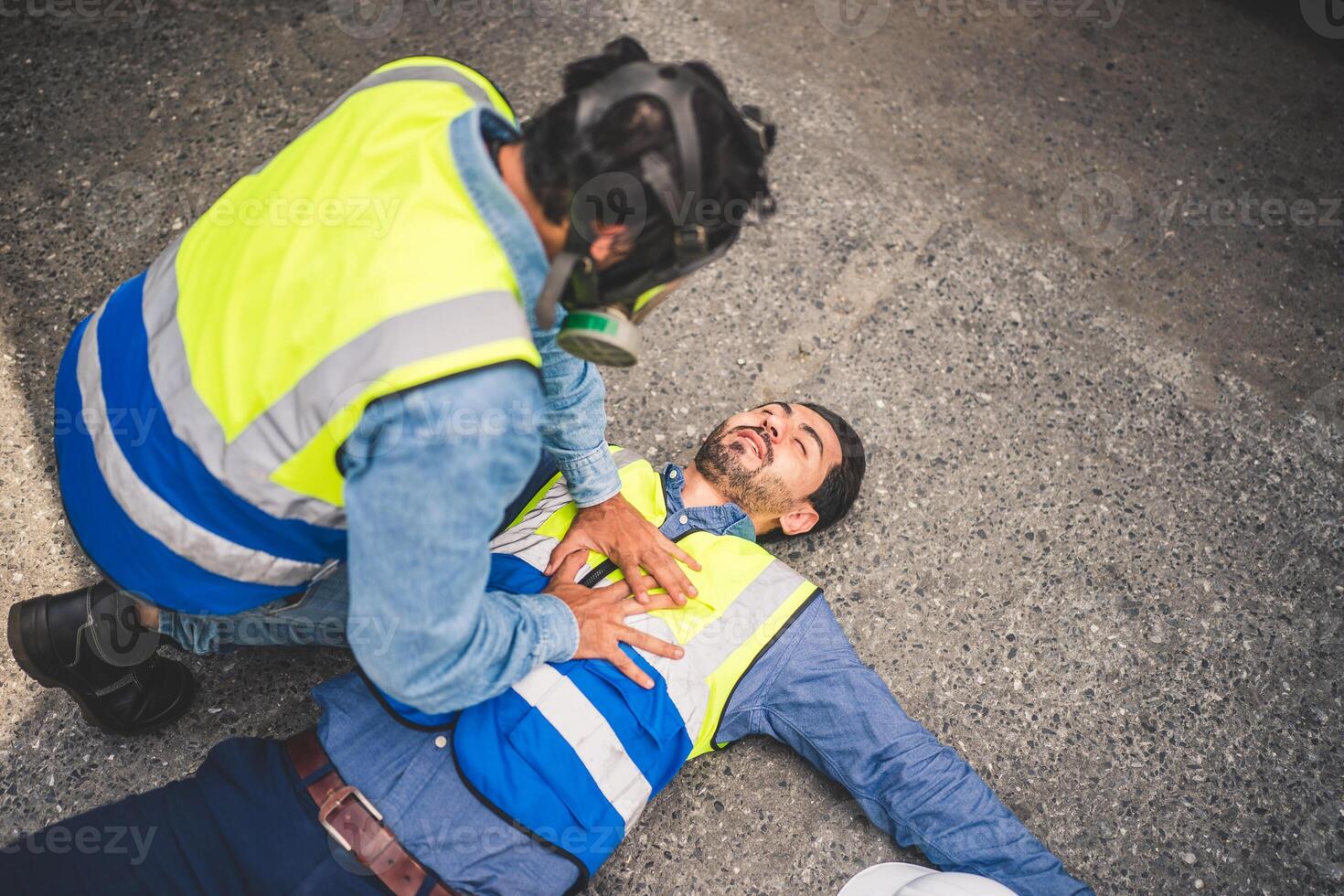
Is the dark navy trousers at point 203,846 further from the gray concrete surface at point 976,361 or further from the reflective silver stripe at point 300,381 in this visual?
the reflective silver stripe at point 300,381

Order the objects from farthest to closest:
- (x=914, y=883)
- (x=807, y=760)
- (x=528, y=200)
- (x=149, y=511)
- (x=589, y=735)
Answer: (x=807, y=760) < (x=914, y=883) < (x=589, y=735) < (x=149, y=511) < (x=528, y=200)

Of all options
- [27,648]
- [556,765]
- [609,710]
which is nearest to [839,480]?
[609,710]

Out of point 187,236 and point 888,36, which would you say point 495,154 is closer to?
point 187,236

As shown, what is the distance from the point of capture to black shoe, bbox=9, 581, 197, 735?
199 centimetres

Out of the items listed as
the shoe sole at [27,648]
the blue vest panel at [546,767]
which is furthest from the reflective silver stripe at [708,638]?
the shoe sole at [27,648]

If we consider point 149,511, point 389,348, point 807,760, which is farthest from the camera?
point 807,760

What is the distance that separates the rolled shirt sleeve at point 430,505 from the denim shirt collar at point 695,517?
3.33ft

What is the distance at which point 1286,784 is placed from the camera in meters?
2.43

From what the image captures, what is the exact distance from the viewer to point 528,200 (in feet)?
4.28

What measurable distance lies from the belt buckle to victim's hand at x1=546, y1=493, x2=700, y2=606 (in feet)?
2.01

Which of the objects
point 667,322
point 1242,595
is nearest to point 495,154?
point 667,322

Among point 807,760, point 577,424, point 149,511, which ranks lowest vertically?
point 807,760

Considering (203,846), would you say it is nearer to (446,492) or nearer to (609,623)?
(609,623)

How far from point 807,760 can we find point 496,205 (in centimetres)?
164
